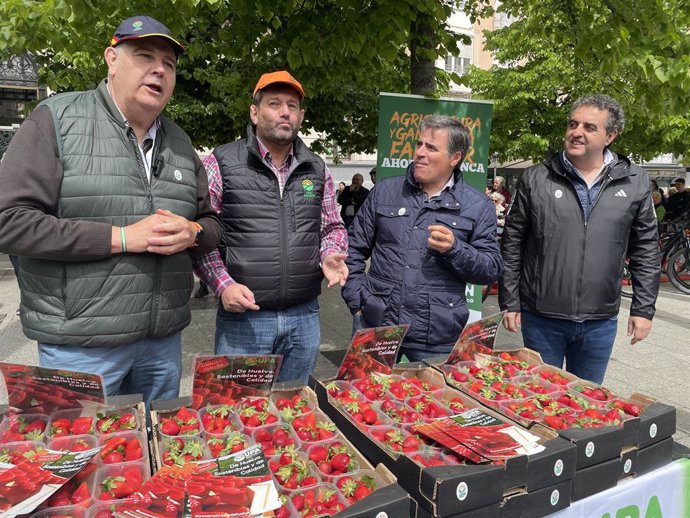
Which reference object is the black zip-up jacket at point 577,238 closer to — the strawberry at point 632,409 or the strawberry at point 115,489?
the strawberry at point 632,409

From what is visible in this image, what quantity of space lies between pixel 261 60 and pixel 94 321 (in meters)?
4.07

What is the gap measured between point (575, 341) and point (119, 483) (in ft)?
7.88

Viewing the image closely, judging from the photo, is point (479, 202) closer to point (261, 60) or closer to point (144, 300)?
point (144, 300)

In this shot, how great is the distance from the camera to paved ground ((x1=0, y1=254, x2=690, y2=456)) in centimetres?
470

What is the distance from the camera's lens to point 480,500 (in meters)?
1.50

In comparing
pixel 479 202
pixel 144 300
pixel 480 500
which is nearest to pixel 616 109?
pixel 479 202

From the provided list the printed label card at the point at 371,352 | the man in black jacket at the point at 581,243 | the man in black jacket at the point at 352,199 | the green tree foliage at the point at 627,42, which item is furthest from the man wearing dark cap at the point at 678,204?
the printed label card at the point at 371,352

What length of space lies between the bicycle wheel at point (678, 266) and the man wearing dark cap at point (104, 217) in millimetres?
9863

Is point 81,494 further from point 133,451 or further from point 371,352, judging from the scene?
point 371,352

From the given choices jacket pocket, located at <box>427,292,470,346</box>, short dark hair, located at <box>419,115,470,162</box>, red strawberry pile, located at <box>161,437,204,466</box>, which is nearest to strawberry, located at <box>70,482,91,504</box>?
red strawberry pile, located at <box>161,437,204,466</box>

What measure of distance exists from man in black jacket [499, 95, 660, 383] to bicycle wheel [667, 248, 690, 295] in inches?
302

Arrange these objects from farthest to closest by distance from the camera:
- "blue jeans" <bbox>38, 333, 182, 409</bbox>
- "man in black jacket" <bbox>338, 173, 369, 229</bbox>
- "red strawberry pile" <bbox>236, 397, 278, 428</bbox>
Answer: "man in black jacket" <bbox>338, 173, 369, 229</bbox>
"blue jeans" <bbox>38, 333, 182, 409</bbox>
"red strawberry pile" <bbox>236, 397, 278, 428</bbox>

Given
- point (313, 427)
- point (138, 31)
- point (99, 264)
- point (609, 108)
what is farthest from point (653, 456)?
point (138, 31)

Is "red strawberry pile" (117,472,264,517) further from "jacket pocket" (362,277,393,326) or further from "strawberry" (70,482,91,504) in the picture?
"jacket pocket" (362,277,393,326)
